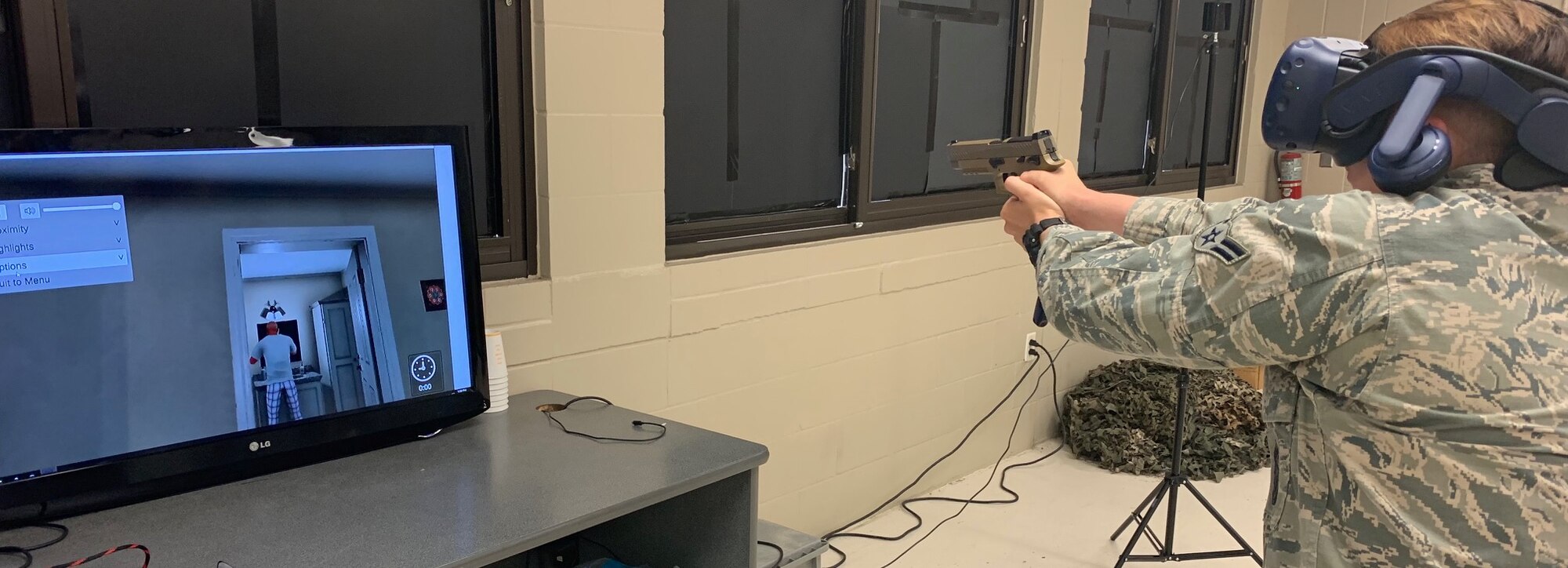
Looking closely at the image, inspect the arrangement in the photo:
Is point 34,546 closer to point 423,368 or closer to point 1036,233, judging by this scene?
point 423,368

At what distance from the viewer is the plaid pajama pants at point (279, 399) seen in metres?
1.37

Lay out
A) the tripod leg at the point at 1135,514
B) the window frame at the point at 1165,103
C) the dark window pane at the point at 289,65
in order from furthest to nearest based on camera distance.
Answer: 1. the window frame at the point at 1165,103
2. the tripod leg at the point at 1135,514
3. the dark window pane at the point at 289,65

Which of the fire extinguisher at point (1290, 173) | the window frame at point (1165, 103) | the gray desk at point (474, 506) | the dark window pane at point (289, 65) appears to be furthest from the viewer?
the fire extinguisher at point (1290, 173)

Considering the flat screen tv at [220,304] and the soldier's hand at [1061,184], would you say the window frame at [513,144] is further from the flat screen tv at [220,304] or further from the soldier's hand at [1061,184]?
the soldier's hand at [1061,184]

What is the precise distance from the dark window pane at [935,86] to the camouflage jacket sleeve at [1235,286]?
1.69 m


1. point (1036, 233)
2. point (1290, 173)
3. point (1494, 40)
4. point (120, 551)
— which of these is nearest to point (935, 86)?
point (1036, 233)

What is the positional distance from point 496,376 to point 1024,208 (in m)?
0.94

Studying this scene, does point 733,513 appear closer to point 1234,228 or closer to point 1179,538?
point 1234,228

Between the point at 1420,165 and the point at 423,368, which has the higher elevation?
the point at 1420,165

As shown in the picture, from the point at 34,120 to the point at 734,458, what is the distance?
1115 mm

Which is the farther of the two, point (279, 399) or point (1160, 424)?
point (1160, 424)

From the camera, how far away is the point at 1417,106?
3.47ft

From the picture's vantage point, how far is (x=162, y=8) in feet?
4.93

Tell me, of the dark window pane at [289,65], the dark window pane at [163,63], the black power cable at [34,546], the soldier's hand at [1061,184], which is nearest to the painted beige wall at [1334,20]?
the soldier's hand at [1061,184]
